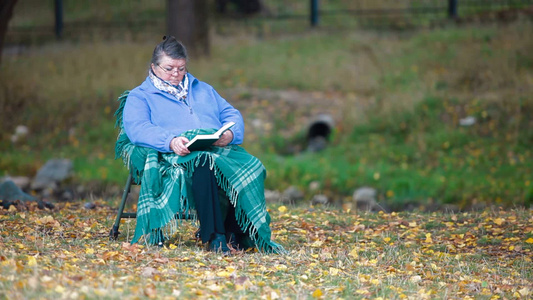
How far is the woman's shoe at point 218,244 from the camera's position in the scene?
→ 17.1ft

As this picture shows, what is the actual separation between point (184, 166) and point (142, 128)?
1.36 feet

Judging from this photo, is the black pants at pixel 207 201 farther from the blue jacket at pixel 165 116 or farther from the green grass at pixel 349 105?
the green grass at pixel 349 105

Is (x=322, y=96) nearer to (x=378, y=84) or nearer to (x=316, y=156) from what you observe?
(x=378, y=84)

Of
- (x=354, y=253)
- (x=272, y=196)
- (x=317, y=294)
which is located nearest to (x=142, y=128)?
(x=354, y=253)

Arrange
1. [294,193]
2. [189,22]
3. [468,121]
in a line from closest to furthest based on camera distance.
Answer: [294,193] < [468,121] < [189,22]

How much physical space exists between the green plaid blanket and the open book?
5 cm

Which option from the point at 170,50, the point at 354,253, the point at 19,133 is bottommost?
the point at 19,133

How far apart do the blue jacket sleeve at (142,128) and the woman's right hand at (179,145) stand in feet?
0.17

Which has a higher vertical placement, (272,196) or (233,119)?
(233,119)

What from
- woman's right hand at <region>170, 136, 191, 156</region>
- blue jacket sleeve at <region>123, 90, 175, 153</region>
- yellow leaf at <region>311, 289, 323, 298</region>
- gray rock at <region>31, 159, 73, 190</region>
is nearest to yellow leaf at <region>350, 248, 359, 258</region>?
yellow leaf at <region>311, 289, 323, 298</region>

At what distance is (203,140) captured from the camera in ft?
16.9

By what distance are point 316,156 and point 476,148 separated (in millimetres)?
2458

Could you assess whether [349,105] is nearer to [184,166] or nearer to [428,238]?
[428,238]

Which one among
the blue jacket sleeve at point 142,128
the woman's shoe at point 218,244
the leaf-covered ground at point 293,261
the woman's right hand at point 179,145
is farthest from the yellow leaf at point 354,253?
the blue jacket sleeve at point 142,128
